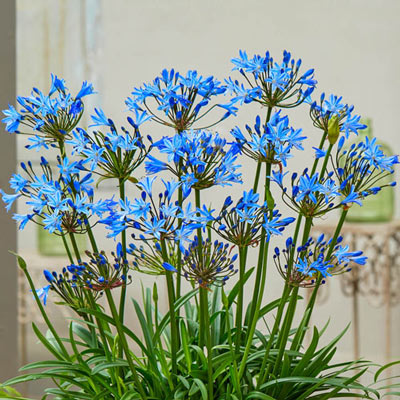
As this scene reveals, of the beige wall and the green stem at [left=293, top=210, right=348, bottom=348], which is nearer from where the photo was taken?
the green stem at [left=293, top=210, right=348, bottom=348]

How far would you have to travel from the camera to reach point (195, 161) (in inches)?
25.1

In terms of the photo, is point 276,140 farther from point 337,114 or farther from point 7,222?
point 7,222

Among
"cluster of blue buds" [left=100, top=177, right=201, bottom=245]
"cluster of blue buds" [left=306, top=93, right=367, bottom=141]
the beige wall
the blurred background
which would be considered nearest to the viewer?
"cluster of blue buds" [left=100, top=177, right=201, bottom=245]

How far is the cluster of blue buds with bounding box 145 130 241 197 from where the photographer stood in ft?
2.12

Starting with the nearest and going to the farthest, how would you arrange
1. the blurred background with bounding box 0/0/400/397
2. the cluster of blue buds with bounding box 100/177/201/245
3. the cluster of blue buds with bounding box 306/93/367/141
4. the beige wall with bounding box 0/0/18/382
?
the cluster of blue buds with bounding box 100/177/201/245 < the cluster of blue buds with bounding box 306/93/367/141 < the beige wall with bounding box 0/0/18/382 < the blurred background with bounding box 0/0/400/397

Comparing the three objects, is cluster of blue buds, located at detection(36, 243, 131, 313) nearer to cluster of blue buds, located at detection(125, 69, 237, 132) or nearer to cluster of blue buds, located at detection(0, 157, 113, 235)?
cluster of blue buds, located at detection(0, 157, 113, 235)

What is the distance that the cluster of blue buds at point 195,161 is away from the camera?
2.12 feet

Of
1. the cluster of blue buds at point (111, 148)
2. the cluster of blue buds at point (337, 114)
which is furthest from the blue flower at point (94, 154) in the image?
the cluster of blue buds at point (337, 114)

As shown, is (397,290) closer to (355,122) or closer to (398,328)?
(398,328)

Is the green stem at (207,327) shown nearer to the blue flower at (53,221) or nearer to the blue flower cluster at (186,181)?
the blue flower cluster at (186,181)

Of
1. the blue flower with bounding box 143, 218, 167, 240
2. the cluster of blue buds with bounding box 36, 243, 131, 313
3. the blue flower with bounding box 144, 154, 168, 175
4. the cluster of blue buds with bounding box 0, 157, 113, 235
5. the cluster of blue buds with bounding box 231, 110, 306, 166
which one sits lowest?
the cluster of blue buds with bounding box 36, 243, 131, 313

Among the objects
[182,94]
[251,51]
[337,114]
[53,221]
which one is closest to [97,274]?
[53,221]

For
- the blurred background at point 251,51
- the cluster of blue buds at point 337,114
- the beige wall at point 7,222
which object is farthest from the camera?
the blurred background at point 251,51

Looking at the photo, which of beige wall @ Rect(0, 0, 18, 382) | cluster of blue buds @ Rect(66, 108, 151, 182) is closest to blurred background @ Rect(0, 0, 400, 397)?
beige wall @ Rect(0, 0, 18, 382)
